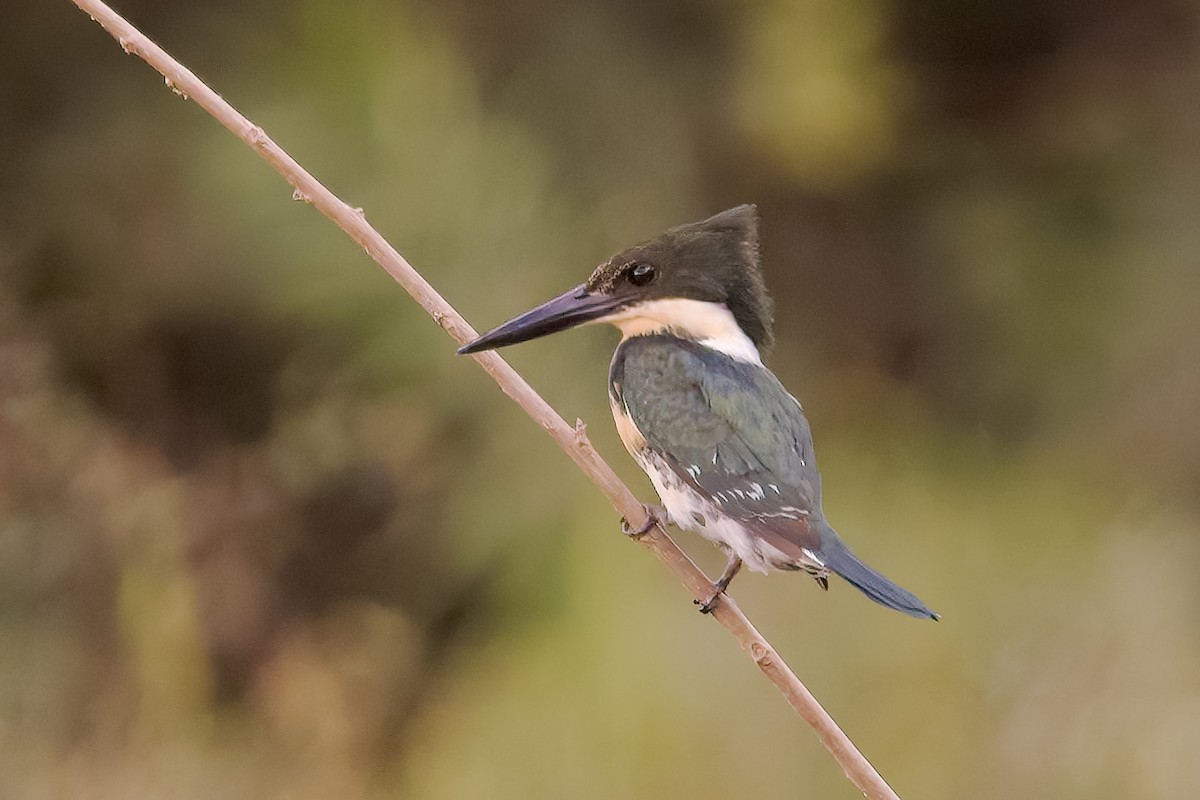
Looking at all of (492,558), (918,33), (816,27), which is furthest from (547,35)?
Answer: (492,558)

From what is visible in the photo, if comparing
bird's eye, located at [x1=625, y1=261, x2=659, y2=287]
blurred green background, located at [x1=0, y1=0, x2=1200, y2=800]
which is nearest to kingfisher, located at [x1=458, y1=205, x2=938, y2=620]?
bird's eye, located at [x1=625, y1=261, x2=659, y2=287]

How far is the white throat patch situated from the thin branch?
0.20 meters

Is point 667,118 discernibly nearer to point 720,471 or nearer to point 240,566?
point 240,566

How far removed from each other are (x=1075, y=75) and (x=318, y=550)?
165 centimetres

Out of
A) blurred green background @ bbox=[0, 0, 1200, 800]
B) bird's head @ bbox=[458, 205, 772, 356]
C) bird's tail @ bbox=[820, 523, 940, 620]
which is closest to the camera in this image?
bird's tail @ bbox=[820, 523, 940, 620]

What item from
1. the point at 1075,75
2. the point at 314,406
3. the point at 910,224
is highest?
the point at 1075,75

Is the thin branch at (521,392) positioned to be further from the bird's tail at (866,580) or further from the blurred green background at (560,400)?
the blurred green background at (560,400)

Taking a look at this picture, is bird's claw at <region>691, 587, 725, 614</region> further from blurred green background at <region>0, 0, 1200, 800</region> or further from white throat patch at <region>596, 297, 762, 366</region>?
blurred green background at <region>0, 0, 1200, 800</region>

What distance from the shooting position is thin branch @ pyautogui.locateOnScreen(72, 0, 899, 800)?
2.77ft

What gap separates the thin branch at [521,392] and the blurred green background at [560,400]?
88 centimetres

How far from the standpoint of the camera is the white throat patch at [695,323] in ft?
3.59

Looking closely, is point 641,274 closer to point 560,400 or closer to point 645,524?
point 645,524

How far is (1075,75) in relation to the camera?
2.26 meters

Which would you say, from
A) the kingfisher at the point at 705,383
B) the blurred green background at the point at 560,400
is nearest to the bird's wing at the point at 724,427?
the kingfisher at the point at 705,383
